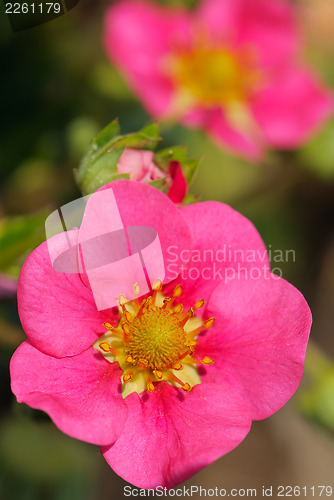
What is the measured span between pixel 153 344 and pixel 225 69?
3.43ft

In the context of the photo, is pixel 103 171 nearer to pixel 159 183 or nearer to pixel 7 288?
pixel 159 183

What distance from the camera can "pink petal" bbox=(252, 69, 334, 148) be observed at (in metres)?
1.49

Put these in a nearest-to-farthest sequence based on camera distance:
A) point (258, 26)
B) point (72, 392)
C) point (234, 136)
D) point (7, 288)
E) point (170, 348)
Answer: point (72, 392) → point (170, 348) → point (7, 288) → point (234, 136) → point (258, 26)

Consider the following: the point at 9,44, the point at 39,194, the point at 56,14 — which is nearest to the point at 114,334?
the point at 56,14

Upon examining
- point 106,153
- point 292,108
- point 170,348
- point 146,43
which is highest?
point 106,153

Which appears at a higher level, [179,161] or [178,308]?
[179,161]

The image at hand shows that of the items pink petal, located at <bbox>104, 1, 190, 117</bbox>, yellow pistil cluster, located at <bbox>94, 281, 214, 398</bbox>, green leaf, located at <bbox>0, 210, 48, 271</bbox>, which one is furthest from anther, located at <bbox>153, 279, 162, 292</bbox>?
pink petal, located at <bbox>104, 1, 190, 117</bbox>

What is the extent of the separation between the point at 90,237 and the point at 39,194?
794 mm

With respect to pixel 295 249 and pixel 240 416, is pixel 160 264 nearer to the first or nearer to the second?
pixel 240 416

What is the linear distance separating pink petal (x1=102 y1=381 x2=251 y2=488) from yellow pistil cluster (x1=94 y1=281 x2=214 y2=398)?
0.08 ft

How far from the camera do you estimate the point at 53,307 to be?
696mm

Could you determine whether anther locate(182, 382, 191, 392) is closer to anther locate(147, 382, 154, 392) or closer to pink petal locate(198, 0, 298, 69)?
anther locate(147, 382, 154, 392)

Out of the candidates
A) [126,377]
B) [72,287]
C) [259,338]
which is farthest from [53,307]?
[259,338]

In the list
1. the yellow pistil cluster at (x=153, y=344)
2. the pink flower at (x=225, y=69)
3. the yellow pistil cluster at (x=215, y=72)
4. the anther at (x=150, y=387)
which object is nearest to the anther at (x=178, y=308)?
the yellow pistil cluster at (x=153, y=344)
